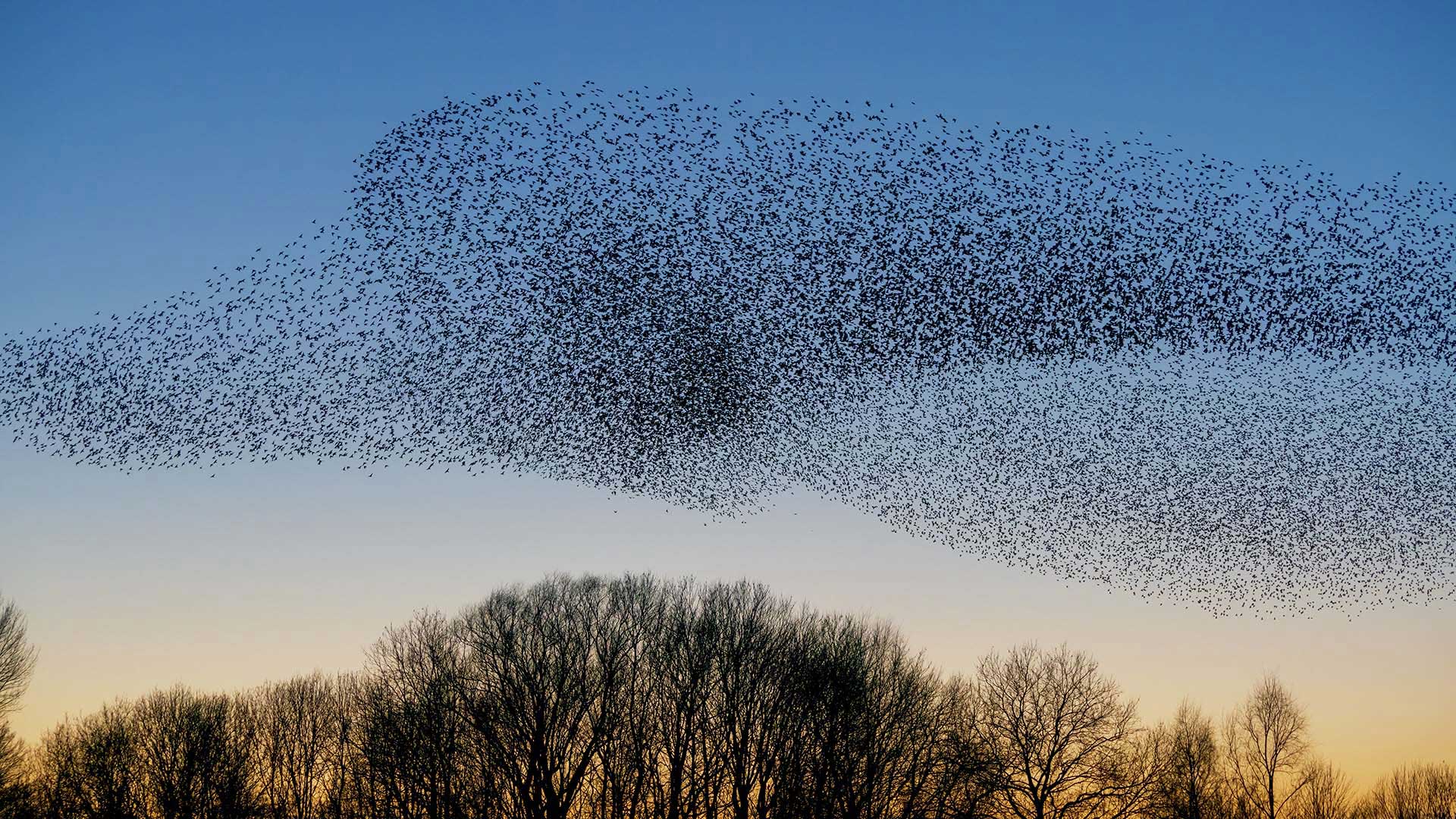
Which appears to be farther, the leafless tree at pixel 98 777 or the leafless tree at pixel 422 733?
the leafless tree at pixel 98 777

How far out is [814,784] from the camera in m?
45.0

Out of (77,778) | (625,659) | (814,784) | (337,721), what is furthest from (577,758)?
(77,778)

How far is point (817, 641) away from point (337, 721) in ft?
77.3

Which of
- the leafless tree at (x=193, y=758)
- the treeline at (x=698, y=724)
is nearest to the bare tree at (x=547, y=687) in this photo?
the treeline at (x=698, y=724)

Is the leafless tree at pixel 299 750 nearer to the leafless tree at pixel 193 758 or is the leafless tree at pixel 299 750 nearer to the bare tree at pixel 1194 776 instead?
the leafless tree at pixel 193 758

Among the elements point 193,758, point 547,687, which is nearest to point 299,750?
point 193,758

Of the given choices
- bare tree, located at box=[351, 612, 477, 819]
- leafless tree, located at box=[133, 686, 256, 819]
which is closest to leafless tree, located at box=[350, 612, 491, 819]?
bare tree, located at box=[351, 612, 477, 819]

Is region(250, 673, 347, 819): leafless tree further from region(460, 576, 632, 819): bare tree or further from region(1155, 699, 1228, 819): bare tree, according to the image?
region(1155, 699, 1228, 819): bare tree

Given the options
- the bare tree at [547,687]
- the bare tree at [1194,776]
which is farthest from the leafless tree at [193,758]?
the bare tree at [1194,776]

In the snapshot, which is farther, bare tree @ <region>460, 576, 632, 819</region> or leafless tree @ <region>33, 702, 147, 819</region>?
leafless tree @ <region>33, 702, 147, 819</region>

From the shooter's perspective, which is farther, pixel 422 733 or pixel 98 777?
pixel 98 777

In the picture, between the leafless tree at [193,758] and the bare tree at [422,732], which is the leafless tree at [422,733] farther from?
the leafless tree at [193,758]

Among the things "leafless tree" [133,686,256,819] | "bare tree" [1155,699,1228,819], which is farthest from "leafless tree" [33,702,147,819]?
"bare tree" [1155,699,1228,819]

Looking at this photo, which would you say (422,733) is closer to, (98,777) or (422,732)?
(422,732)
